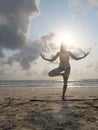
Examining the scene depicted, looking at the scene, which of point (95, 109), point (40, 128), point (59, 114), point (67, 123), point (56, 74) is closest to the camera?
point (40, 128)

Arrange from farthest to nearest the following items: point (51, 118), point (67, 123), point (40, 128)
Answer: point (51, 118) → point (67, 123) → point (40, 128)

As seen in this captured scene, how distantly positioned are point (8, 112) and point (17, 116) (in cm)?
76

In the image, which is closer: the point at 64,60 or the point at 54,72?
the point at 54,72

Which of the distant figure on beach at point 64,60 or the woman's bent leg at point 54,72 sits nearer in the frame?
the woman's bent leg at point 54,72

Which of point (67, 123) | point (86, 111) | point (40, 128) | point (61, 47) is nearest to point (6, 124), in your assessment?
point (40, 128)

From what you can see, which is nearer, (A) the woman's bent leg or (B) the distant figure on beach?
(A) the woman's bent leg

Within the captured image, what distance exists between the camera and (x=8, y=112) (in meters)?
8.42

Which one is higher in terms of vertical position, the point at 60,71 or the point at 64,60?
the point at 64,60

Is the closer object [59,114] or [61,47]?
[59,114]

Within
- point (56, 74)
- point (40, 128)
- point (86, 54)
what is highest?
point (86, 54)

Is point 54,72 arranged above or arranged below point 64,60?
below

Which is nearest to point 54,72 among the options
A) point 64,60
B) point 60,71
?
point 60,71

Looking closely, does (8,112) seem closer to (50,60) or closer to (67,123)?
(67,123)

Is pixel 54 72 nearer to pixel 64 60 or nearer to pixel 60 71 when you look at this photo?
pixel 60 71
